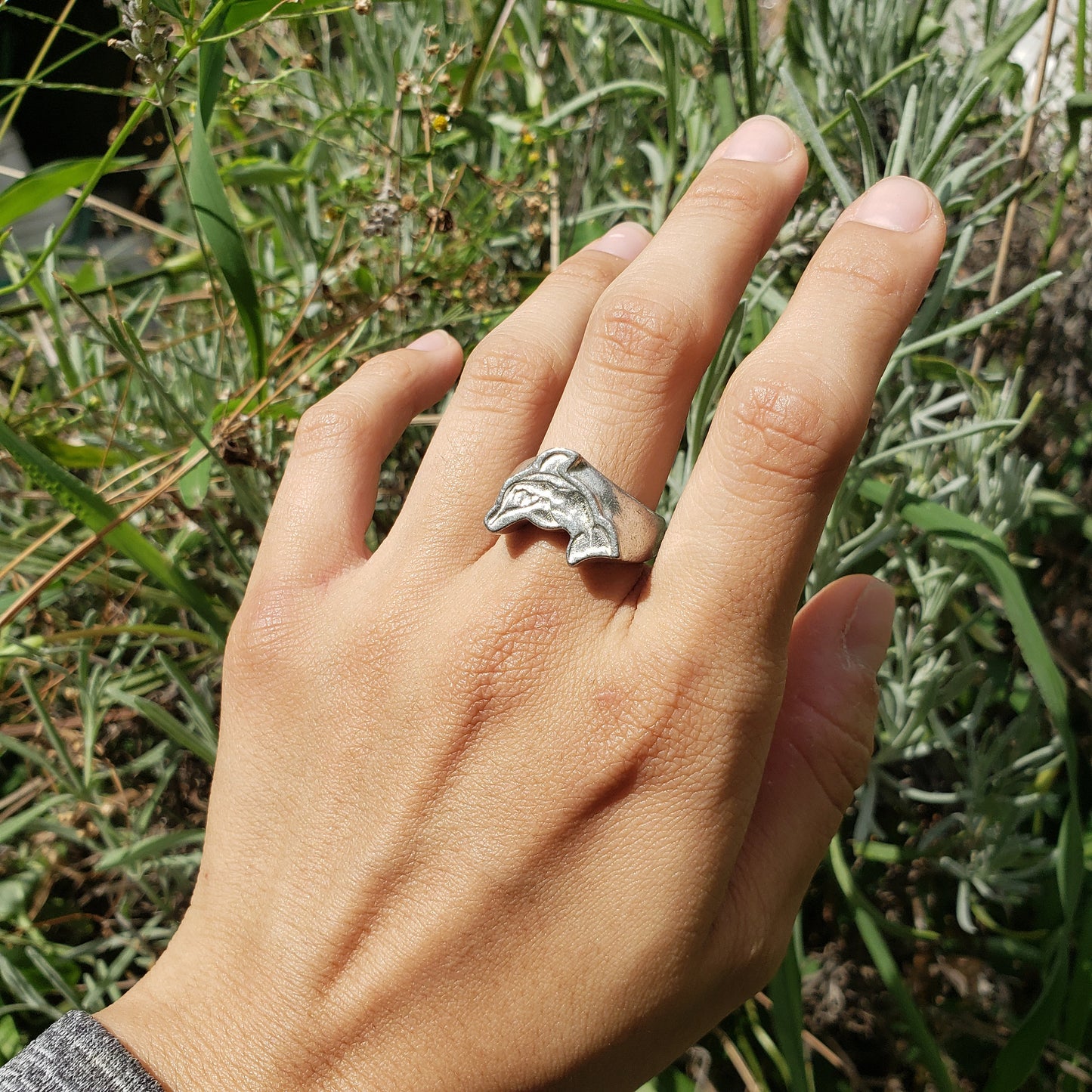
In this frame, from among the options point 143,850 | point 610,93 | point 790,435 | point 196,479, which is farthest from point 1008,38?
point 143,850

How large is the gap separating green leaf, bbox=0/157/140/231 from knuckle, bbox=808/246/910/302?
0.99 m

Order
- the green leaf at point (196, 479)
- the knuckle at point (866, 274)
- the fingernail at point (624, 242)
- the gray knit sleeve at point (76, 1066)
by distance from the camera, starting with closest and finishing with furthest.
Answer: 1. the gray knit sleeve at point (76, 1066)
2. the knuckle at point (866, 274)
3. the green leaf at point (196, 479)
4. the fingernail at point (624, 242)

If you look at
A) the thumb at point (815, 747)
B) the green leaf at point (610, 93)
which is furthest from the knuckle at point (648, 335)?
the green leaf at point (610, 93)

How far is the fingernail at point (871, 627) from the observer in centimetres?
116

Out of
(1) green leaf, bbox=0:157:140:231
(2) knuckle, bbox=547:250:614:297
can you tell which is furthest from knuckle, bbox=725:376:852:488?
(1) green leaf, bbox=0:157:140:231

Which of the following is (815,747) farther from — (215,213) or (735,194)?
(215,213)

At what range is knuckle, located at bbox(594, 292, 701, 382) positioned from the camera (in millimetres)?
1135

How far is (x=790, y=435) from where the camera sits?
40.0 inches

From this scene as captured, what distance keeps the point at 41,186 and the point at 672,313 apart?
0.93m

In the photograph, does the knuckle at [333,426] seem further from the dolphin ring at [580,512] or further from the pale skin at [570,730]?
the dolphin ring at [580,512]

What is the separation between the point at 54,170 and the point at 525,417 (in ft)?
2.64

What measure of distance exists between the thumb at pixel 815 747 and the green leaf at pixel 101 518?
84 cm

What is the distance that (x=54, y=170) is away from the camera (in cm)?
138

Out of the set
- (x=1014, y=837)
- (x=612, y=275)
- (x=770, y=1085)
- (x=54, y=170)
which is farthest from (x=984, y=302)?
(x=54, y=170)
